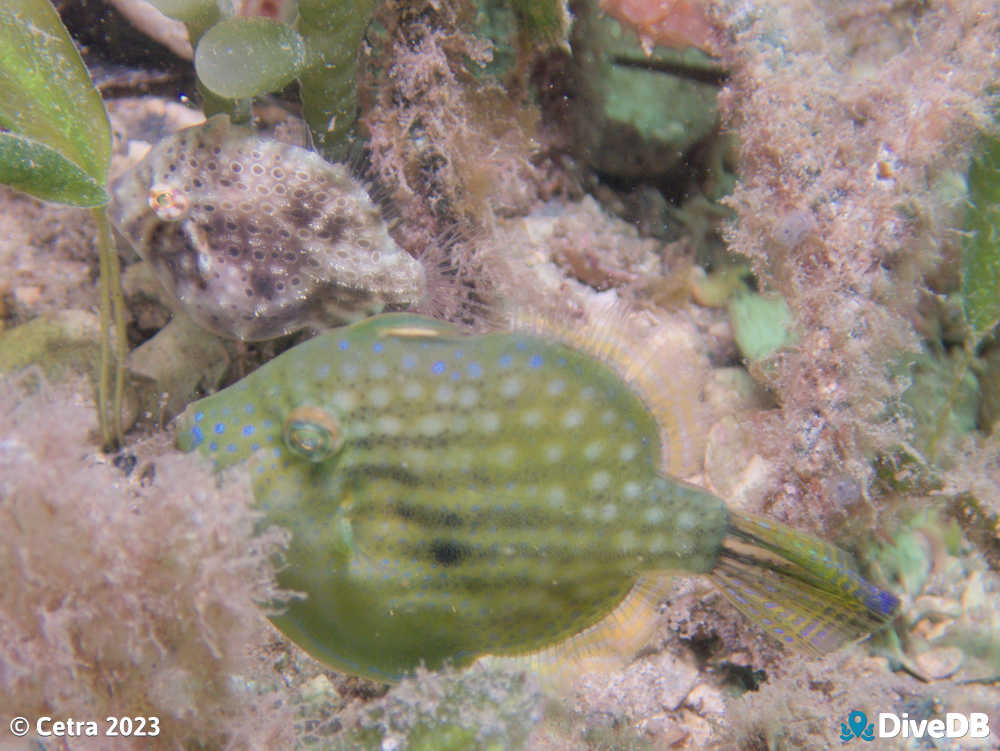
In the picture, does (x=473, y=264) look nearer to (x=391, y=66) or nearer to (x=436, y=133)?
(x=436, y=133)

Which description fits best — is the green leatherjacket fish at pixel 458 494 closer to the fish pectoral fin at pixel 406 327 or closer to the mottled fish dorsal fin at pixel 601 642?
the fish pectoral fin at pixel 406 327

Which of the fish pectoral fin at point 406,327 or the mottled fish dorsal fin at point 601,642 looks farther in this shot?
the mottled fish dorsal fin at point 601,642

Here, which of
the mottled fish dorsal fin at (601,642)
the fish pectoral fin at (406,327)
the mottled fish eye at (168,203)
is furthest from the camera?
the mottled fish eye at (168,203)

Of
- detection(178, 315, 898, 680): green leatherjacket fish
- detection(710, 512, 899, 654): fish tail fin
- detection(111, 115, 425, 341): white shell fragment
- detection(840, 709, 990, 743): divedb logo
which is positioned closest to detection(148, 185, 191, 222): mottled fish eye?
detection(111, 115, 425, 341): white shell fragment

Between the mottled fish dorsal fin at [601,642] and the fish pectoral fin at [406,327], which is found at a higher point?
the fish pectoral fin at [406,327]

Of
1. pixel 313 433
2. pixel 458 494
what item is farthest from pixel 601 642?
pixel 313 433

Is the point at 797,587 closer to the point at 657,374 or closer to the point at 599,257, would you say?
the point at 657,374

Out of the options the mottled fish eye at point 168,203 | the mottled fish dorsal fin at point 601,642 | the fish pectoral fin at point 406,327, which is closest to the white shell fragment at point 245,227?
the mottled fish eye at point 168,203

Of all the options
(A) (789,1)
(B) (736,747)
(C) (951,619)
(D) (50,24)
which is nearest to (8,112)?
(D) (50,24)

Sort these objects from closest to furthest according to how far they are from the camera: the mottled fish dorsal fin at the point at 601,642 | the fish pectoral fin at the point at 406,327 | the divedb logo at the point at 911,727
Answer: the fish pectoral fin at the point at 406,327
the mottled fish dorsal fin at the point at 601,642
the divedb logo at the point at 911,727
